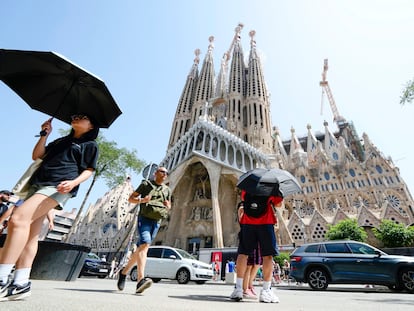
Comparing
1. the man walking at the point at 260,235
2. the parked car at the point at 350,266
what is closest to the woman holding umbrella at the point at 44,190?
the man walking at the point at 260,235

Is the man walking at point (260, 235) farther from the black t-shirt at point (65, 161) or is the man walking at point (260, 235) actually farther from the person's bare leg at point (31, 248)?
the person's bare leg at point (31, 248)

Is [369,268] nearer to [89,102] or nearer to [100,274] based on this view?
[89,102]

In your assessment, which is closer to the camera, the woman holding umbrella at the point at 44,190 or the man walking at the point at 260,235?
the woman holding umbrella at the point at 44,190

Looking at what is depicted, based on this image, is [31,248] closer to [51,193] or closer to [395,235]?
[51,193]

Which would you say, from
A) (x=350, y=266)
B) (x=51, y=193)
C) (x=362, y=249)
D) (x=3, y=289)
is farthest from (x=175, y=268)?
(x=51, y=193)

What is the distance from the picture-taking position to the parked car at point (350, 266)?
19.9ft

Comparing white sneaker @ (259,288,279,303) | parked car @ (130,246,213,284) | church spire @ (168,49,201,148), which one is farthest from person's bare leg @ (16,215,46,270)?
church spire @ (168,49,201,148)

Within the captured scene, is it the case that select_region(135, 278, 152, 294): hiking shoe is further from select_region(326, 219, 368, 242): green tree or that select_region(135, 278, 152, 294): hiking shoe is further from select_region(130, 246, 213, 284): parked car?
select_region(326, 219, 368, 242): green tree

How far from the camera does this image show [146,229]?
3.17 m

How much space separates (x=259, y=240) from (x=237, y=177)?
855 inches

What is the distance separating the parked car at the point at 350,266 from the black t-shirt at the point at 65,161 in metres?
6.79

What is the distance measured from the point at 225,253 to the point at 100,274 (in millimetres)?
8199

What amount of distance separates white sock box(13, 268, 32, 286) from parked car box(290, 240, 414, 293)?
22.4 feet

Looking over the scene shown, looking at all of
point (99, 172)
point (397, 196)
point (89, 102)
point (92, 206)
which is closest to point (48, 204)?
point (89, 102)
